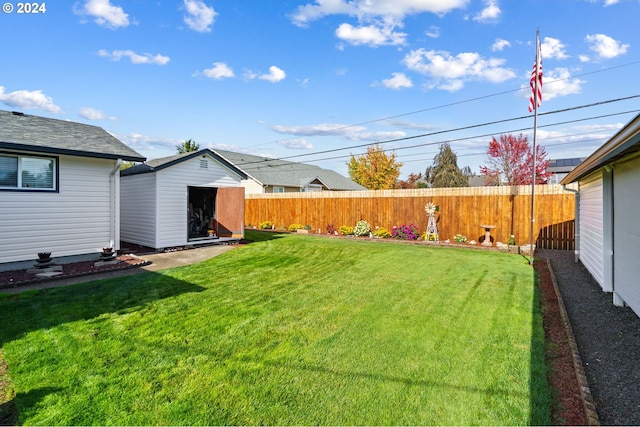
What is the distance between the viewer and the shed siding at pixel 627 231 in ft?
14.1

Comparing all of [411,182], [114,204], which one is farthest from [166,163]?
[411,182]

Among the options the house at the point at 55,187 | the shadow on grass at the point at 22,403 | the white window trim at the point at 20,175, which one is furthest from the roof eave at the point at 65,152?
the shadow on grass at the point at 22,403

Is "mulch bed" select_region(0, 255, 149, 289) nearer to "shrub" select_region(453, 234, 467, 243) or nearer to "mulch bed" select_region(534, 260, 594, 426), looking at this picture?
"mulch bed" select_region(534, 260, 594, 426)

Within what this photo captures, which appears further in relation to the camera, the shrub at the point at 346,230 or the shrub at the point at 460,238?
the shrub at the point at 346,230

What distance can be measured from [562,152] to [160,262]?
30628 millimetres

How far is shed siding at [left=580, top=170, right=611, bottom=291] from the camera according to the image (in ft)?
20.5

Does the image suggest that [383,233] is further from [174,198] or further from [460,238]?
[174,198]

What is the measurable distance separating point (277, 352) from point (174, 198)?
8531 millimetres

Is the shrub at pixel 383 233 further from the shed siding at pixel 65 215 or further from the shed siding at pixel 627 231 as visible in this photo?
the shed siding at pixel 65 215

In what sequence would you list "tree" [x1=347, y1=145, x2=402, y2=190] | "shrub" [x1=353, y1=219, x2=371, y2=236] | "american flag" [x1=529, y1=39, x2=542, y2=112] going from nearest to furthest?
"american flag" [x1=529, y1=39, x2=542, y2=112]
"shrub" [x1=353, y1=219, x2=371, y2=236]
"tree" [x1=347, y1=145, x2=402, y2=190]

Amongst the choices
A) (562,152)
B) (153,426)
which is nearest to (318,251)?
(153,426)

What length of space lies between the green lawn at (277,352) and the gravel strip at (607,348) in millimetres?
436

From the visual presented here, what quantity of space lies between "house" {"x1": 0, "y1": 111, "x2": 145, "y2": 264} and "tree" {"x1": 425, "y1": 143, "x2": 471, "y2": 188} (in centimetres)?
3357

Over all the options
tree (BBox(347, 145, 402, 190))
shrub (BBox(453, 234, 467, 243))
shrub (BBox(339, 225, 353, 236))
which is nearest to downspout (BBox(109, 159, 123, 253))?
shrub (BBox(339, 225, 353, 236))
